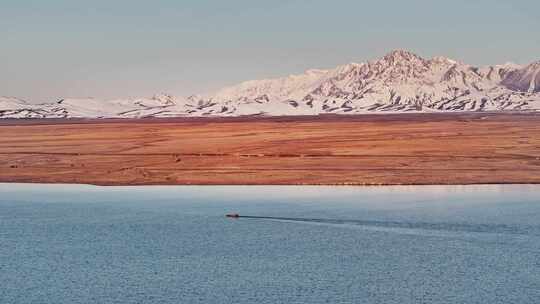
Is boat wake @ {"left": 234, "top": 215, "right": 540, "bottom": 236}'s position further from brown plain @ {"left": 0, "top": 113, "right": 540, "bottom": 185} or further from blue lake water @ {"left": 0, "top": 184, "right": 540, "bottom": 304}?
brown plain @ {"left": 0, "top": 113, "right": 540, "bottom": 185}

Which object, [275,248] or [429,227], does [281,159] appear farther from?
[275,248]

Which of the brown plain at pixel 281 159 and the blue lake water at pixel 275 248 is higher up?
the brown plain at pixel 281 159

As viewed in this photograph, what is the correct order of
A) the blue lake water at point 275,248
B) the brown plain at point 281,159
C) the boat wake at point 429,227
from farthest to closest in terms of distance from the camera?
1. the brown plain at point 281,159
2. the boat wake at point 429,227
3. the blue lake water at point 275,248

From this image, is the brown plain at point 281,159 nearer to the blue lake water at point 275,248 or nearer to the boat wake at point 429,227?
the blue lake water at point 275,248

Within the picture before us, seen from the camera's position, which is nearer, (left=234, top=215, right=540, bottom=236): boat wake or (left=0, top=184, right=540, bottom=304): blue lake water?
(left=0, top=184, right=540, bottom=304): blue lake water

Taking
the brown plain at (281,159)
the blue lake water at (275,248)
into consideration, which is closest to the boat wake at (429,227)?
the blue lake water at (275,248)

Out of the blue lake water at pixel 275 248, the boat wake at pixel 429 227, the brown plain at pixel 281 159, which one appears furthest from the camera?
the brown plain at pixel 281 159

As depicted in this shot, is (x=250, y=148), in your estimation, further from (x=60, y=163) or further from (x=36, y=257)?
(x=36, y=257)

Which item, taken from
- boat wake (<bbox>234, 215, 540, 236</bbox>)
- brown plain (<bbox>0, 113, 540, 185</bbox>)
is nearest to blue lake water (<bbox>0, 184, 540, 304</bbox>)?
boat wake (<bbox>234, 215, 540, 236</bbox>)
